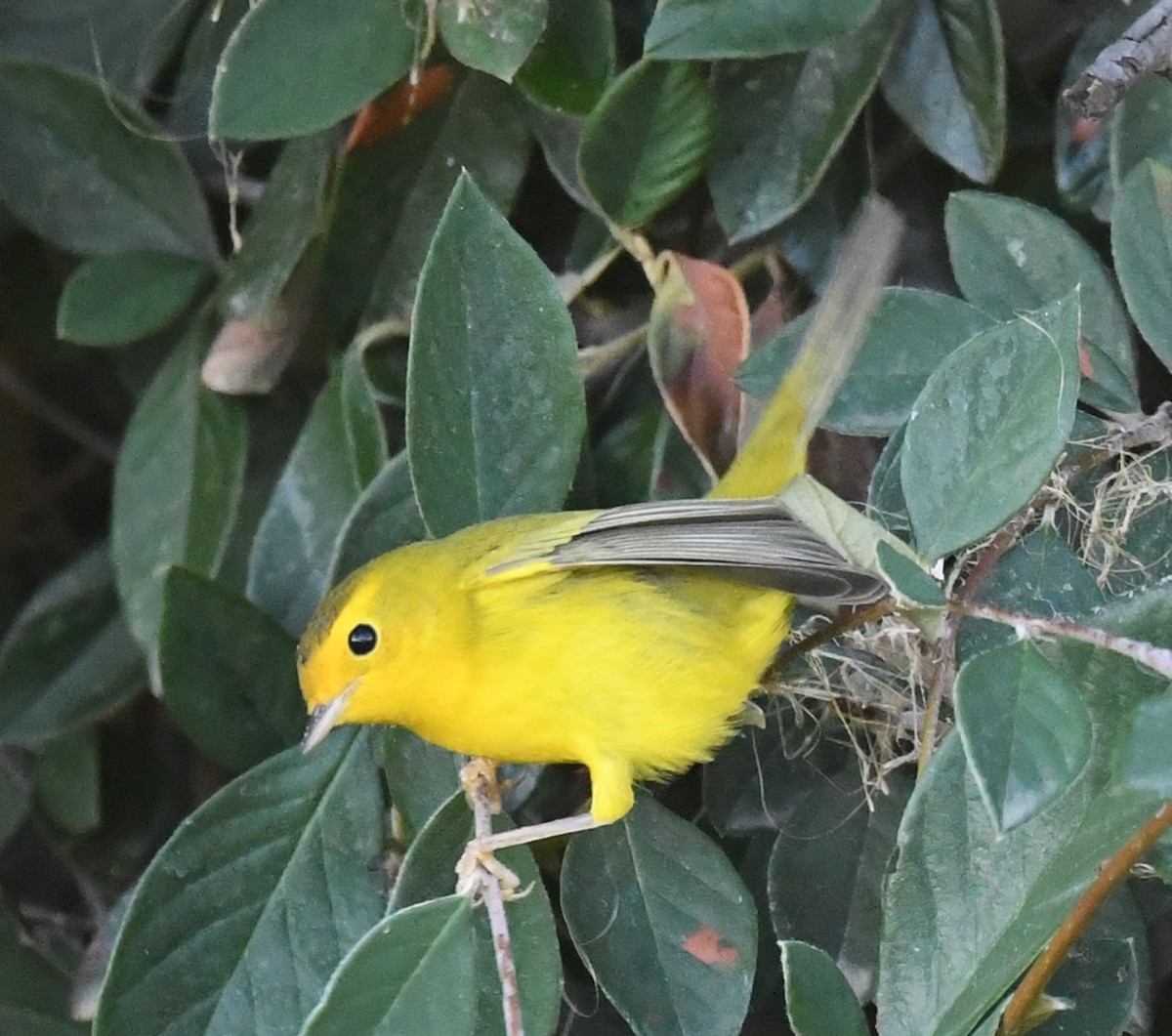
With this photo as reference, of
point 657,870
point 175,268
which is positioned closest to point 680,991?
point 657,870

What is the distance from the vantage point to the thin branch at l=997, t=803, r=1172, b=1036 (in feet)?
2.37

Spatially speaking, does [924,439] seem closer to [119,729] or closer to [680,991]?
[680,991]

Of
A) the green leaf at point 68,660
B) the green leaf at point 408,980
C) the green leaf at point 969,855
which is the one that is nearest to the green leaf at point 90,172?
the green leaf at point 68,660

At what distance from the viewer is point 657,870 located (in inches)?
40.3

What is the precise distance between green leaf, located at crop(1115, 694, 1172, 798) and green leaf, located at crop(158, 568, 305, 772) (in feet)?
2.44

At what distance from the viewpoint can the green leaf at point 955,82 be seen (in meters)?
1.13

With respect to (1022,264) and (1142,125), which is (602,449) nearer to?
(1022,264)

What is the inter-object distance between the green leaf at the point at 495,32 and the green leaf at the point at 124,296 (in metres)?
0.46

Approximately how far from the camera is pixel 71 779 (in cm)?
150

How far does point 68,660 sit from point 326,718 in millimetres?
565

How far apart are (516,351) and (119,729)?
35.1 inches

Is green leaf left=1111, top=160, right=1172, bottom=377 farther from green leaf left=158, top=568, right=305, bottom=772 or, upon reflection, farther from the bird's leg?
green leaf left=158, top=568, right=305, bottom=772

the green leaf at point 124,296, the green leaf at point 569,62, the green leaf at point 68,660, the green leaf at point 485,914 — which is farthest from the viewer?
the green leaf at point 68,660

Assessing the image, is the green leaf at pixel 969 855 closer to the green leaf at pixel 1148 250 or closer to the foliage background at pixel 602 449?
the foliage background at pixel 602 449
